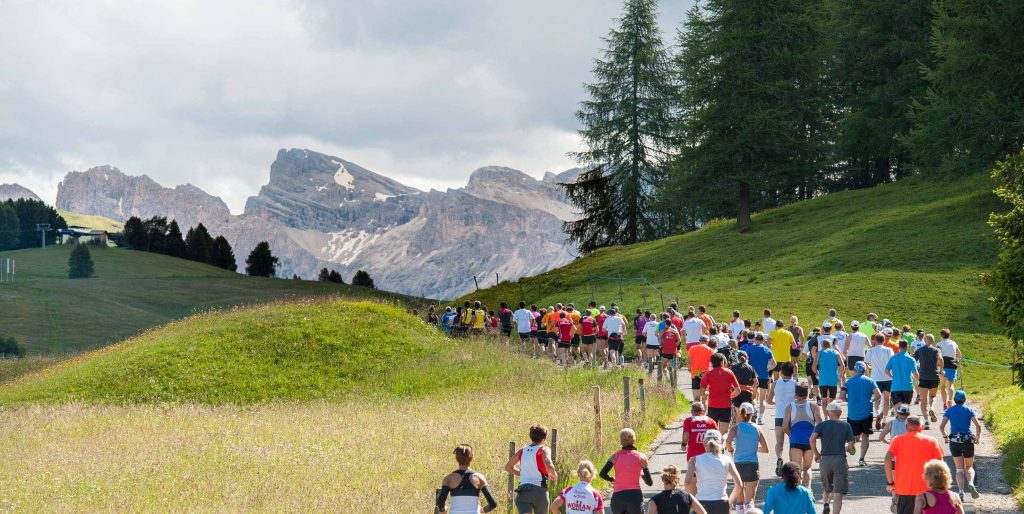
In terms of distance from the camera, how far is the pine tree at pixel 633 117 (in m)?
67.6

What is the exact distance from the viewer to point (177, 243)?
6112 inches

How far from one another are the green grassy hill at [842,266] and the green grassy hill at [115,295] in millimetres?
32145

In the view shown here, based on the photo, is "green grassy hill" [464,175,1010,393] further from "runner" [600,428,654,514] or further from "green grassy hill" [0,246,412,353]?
"green grassy hill" [0,246,412,353]

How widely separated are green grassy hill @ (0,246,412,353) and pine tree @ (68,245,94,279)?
1.51 m

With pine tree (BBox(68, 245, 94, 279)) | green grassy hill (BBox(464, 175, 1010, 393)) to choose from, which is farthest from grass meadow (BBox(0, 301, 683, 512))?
pine tree (BBox(68, 245, 94, 279))

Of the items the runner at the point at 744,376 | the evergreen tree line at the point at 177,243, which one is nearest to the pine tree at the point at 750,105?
the runner at the point at 744,376

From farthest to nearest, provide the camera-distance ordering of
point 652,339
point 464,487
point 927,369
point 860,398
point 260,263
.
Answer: point 260,263 < point 652,339 < point 927,369 < point 860,398 < point 464,487

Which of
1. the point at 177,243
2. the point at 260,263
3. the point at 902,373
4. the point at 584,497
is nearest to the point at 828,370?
the point at 902,373

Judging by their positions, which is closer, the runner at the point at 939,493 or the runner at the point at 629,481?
the runner at the point at 939,493

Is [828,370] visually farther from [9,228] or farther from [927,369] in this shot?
[9,228]

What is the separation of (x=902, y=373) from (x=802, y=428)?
610 cm

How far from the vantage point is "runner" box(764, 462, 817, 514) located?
10.4 m

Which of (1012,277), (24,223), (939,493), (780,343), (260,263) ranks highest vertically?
(24,223)

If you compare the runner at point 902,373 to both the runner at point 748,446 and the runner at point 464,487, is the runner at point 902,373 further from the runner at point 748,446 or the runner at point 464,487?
the runner at point 464,487
